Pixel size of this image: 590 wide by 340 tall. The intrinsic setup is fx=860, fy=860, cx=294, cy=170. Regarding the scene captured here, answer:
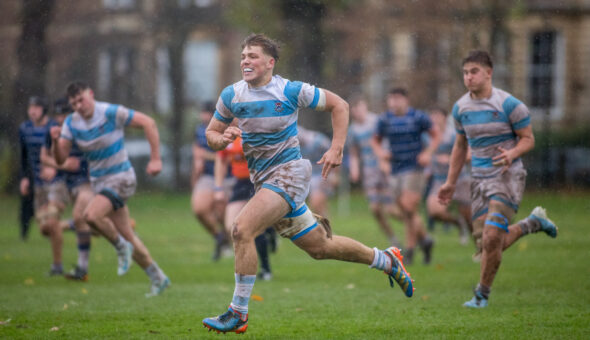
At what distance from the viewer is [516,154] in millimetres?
7590

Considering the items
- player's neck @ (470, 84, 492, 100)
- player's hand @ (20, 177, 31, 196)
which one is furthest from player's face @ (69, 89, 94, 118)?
player's neck @ (470, 84, 492, 100)

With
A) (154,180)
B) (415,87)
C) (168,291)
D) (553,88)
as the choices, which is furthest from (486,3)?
(168,291)

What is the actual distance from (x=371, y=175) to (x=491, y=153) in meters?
6.15

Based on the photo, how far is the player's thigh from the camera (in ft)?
20.9

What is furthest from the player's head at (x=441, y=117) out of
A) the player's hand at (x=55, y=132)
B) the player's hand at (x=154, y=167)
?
the player's hand at (x=55, y=132)

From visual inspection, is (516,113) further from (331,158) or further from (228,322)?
(228,322)

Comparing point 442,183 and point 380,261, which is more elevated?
point 380,261

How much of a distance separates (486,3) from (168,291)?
21134mm

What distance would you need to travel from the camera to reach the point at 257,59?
6.63 metres

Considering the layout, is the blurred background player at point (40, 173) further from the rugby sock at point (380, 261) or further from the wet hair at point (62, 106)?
the rugby sock at point (380, 261)

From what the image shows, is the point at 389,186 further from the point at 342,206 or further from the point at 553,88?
the point at 553,88

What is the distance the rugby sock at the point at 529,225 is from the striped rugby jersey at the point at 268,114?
2663 millimetres

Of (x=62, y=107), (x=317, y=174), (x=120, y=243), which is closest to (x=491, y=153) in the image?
(x=120, y=243)

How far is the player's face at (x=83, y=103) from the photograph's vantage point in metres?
9.24
